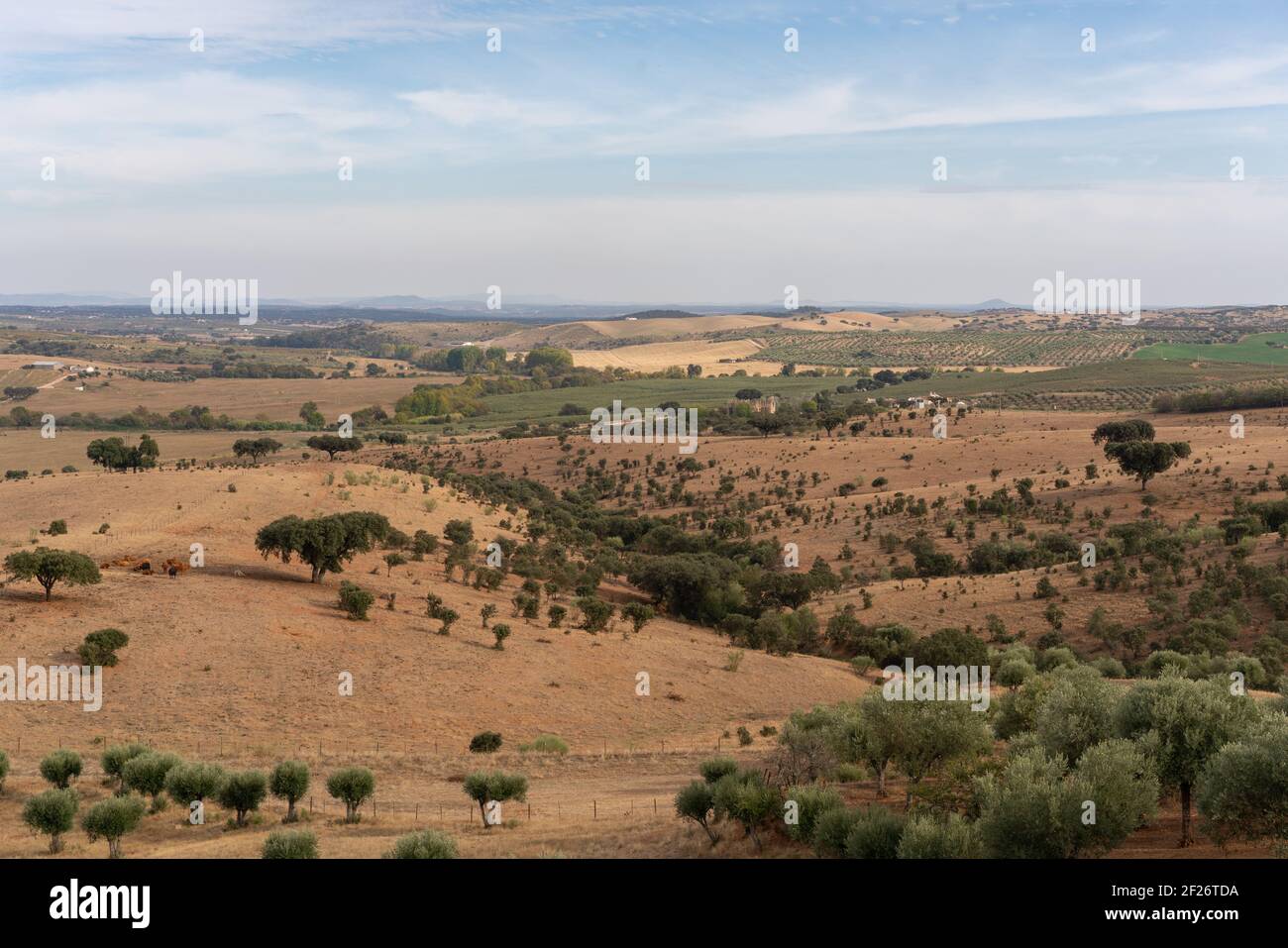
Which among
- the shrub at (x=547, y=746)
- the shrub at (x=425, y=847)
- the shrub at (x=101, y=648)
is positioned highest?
the shrub at (x=425, y=847)

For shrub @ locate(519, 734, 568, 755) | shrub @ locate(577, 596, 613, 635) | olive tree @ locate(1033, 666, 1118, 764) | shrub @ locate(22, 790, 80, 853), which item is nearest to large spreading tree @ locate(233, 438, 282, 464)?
shrub @ locate(577, 596, 613, 635)

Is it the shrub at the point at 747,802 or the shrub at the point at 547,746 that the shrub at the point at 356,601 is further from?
the shrub at the point at 747,802

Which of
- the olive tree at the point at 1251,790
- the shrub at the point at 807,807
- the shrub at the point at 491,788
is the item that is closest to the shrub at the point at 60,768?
the shrub at the point at 491,788

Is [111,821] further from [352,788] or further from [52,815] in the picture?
[352,788]

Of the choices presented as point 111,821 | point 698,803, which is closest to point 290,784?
point 111,821

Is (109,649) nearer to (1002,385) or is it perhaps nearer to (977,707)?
(977,707)
